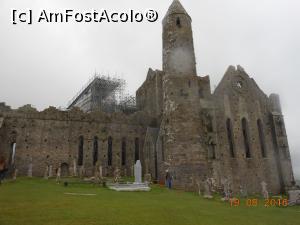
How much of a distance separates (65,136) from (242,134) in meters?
20.6

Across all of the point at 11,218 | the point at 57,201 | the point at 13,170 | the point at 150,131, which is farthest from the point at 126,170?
the point at 11,218

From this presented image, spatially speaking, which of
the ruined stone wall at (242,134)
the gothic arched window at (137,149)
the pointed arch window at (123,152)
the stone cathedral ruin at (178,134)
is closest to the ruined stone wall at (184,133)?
the stone cathedral ruin at (178,134)

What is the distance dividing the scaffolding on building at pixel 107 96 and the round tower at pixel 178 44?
22523 millimetres

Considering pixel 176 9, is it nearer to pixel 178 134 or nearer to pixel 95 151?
pixel 178 134

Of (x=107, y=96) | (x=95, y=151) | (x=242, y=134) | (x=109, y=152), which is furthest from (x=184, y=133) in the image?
(x=107, y=96)

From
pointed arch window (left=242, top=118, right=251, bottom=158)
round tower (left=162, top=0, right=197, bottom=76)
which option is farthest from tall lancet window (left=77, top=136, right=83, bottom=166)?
pointed arch window (left=242, top=118, right=251, bottom=158)

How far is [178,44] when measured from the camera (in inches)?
1078

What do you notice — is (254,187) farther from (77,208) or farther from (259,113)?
(77,208)

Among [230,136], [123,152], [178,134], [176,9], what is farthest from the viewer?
[123,152]

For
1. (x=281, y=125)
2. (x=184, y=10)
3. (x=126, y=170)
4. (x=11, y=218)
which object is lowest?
(x=11, y=218)

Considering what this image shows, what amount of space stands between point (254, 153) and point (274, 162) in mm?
2705

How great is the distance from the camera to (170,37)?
27.9 metres

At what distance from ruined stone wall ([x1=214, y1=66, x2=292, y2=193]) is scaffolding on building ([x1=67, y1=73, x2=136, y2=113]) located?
859 inches

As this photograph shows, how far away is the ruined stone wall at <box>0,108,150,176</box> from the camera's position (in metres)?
31.9
